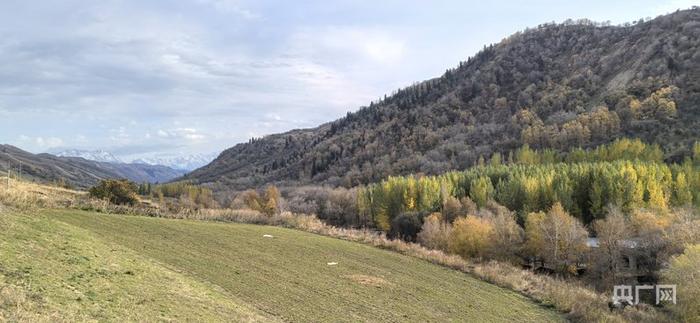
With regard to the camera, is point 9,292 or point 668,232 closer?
point 9,292

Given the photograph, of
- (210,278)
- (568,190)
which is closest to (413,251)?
(210,278)

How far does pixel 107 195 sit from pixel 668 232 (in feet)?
233

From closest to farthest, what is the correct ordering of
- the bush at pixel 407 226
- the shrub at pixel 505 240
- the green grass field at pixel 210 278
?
the green grass field at pixel 210 278 < the shrub at pixel 505 240 < the bush at pixel 407 226

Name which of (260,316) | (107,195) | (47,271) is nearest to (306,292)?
(260,316)

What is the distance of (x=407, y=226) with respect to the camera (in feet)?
330

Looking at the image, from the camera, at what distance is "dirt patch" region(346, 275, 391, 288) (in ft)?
84.3

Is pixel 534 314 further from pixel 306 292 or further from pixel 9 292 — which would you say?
pixel 9 292

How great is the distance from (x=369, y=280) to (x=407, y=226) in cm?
→ 7538

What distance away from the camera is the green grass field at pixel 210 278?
13.0 meters

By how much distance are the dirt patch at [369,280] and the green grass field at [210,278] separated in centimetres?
8

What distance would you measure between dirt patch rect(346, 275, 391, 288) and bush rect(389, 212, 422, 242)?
69.3 meters

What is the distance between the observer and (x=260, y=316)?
1656 cm

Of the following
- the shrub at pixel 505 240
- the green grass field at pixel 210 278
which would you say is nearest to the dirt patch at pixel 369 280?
the green grass field at pixel 210 278

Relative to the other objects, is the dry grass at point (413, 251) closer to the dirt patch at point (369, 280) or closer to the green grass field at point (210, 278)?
the green grass field at point (210, 278)
